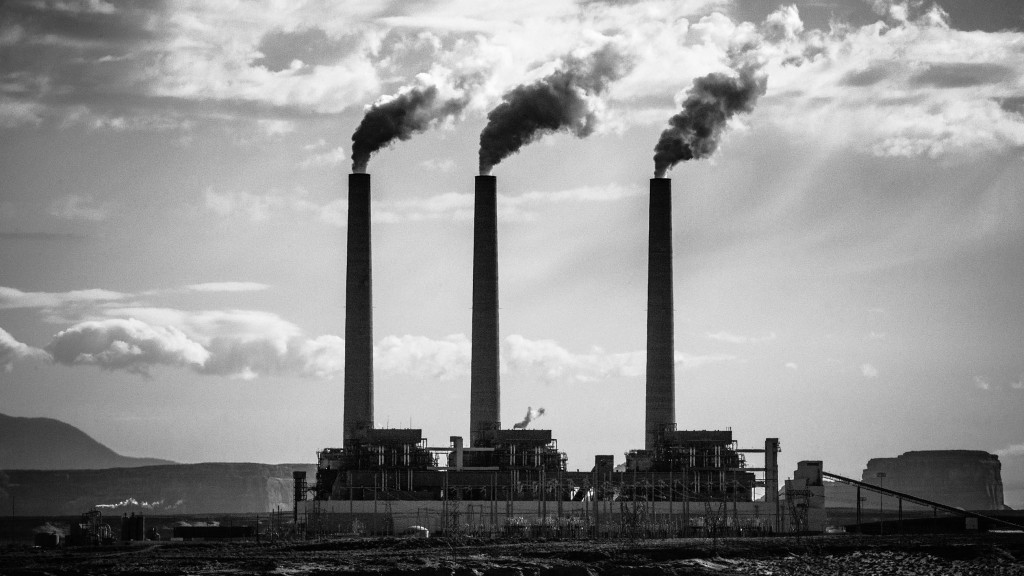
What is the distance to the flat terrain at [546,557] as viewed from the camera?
68.1 meters

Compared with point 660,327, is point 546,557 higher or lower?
lower

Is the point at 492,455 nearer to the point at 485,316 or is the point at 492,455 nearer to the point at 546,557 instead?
the point at 485,316

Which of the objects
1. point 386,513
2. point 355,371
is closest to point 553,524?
point 386,513

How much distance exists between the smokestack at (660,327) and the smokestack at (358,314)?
20592 mm

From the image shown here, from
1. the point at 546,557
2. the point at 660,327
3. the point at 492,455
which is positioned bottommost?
the point at 546,557

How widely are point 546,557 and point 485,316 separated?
144 ft

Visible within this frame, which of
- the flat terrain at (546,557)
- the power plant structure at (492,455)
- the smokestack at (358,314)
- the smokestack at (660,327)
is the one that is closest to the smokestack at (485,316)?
the power plant structure at (492,455)

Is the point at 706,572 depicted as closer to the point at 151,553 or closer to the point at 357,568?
the point at 357,568

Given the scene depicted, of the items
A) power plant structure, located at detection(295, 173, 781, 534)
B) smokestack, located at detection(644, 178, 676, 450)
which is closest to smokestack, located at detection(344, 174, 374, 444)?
power plant structure, located at detection(295, 173, 781, 534)

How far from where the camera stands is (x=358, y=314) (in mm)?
116000

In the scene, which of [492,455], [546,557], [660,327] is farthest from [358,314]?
[546,557]

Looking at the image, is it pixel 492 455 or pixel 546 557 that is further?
pixel 492 455

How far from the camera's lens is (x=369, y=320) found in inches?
4596

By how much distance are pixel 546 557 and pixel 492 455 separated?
4168cm
